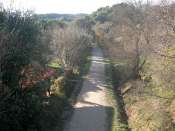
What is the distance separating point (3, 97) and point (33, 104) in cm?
259

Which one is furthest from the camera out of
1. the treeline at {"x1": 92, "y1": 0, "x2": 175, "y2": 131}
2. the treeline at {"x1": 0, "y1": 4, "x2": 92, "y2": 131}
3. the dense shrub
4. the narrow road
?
the narrow road

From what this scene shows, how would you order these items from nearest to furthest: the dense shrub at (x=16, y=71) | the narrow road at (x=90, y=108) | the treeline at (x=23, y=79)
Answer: the dense shrub at (x=16, y=71) → the treeline at (x=23, y=79) → the narrow road at (x=90, y=108)

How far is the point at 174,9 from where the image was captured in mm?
18469

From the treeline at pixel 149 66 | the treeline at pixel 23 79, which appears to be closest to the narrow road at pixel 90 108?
the treeline at pixel 23 79

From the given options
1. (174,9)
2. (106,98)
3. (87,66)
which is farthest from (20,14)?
(87,66)

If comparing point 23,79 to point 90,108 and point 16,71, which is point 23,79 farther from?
point 90,108

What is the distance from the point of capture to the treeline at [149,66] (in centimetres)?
1892

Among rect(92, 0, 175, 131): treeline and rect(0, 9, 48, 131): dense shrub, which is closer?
rect(0, 9, 48, 131): dense shrub

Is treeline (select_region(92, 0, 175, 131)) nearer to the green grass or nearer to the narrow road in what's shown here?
the green grass

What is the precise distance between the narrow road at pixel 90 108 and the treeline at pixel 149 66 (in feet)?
6.81

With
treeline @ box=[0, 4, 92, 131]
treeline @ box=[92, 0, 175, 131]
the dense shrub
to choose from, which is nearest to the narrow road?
treeline @ box=[0, 4, 92, 131]

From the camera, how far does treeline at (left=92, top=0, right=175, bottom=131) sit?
745 inches

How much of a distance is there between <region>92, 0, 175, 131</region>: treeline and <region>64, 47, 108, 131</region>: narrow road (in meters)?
2.08

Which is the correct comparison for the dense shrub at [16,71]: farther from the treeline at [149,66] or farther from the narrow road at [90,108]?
the treeline at [149,66]
